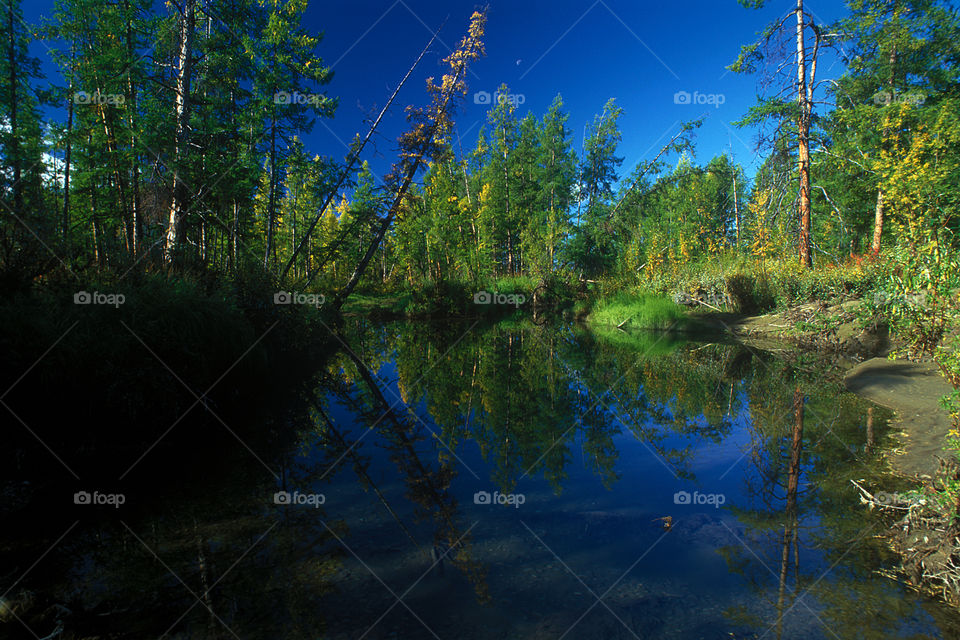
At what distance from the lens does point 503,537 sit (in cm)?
363

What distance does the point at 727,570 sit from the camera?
3.15m

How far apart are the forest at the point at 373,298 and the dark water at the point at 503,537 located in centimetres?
9

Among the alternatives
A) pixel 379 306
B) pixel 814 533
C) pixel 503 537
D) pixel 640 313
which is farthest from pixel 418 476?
pixel 379 306

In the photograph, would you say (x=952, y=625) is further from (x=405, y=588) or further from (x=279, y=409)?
(x=279, y=409)

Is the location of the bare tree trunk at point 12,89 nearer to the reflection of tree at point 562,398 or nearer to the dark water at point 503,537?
the reflection of tree at point 562,398

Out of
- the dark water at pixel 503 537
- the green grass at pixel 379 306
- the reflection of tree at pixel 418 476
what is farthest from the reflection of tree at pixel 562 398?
the green grass at pixel 379 306

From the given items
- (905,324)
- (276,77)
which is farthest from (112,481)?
(276,77)

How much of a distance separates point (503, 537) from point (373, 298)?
1052 inches

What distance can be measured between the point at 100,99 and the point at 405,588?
646 inches

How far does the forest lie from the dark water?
94mm

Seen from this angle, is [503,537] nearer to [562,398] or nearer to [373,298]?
[562,398]

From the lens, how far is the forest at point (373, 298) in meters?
5.01

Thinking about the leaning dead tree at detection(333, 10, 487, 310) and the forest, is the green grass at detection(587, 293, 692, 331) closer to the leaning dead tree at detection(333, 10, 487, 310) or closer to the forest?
the forest

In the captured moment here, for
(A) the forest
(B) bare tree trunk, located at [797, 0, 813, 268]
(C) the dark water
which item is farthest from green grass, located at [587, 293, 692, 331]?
(C) the dark water
